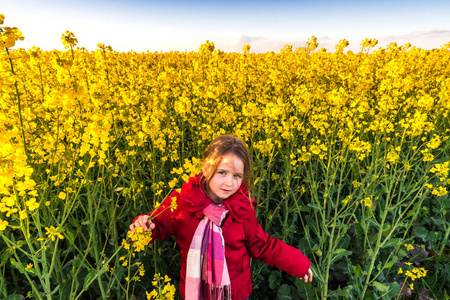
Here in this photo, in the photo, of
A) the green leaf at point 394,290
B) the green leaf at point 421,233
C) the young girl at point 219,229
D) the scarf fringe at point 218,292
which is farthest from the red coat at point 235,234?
the green leaf at point 421,233

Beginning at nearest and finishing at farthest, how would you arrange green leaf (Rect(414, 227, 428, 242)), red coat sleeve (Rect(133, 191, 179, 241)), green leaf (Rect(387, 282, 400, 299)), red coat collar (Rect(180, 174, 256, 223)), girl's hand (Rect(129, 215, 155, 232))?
girl's hand (Rect(129, 215, 155, 232)) < red coat collar (Rect(180, 174, 256, 223)) < red coat sleeve (Rect(133, 191, 179, 241)) < green leaf (Rect(387, 282, 400, 299)) < green leaf (Rect(414, 227, 428, 242))

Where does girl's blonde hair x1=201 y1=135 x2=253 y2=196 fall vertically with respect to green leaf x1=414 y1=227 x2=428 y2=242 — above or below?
above

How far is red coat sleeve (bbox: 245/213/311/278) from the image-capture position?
1.71m

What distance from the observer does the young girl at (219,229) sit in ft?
5.37

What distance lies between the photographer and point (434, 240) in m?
2.69

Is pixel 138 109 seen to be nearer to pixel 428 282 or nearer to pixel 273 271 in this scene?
pixel 273 271

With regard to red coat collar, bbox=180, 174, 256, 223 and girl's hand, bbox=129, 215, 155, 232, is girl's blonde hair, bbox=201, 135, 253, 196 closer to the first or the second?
red coat collar, bbox=180, 174, 256, 223

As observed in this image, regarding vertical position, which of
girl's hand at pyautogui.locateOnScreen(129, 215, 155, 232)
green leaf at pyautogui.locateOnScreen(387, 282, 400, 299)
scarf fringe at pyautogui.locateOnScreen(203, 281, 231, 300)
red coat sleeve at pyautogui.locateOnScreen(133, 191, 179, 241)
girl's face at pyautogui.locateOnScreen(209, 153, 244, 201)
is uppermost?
girl's face at pyautogui.locateOnScreen(209, 153, 244, 201)

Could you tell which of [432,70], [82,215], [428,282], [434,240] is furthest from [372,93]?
[82,215]

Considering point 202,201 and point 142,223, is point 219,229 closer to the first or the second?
point 202,201

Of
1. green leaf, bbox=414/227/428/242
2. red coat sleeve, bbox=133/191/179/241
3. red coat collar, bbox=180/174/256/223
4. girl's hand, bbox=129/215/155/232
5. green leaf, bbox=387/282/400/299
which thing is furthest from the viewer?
green leaf, bbox=414/227/428/242

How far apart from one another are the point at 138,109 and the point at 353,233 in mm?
2620

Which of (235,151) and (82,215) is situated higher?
(235,151)

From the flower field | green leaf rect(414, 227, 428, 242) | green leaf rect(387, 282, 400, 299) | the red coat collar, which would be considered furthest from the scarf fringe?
green leaf rect(414, 227, 428, 242)
